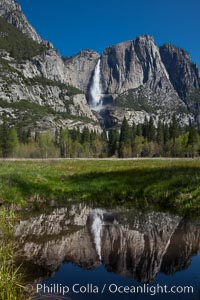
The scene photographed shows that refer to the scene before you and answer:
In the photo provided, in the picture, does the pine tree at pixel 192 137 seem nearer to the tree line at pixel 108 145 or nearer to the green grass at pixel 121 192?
the tree line at pixel 108 145

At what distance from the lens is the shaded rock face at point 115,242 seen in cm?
746

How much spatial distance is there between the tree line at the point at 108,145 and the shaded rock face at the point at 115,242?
111674 millimetres

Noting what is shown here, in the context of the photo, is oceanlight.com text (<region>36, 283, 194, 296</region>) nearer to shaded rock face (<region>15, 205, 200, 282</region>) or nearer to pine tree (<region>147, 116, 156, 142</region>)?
shaded rock face (<region>15, 205, 200, 282</region>)

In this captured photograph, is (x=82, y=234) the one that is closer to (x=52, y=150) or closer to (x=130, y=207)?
(x=130, y=207)

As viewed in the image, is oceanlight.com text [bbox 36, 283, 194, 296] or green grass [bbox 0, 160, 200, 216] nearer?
oceanlight.com text [bbox 36, 283, 194, 296]

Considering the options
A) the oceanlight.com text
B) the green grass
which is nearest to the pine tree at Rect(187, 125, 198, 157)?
the green grass

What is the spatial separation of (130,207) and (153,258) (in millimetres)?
7655

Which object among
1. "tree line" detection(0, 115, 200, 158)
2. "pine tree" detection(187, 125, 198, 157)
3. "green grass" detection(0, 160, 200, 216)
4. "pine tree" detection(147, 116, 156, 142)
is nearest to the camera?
"green grass" detection(0, 160, 200, 216)

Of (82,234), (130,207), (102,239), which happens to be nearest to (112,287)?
(102,239)

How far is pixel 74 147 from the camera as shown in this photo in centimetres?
14838

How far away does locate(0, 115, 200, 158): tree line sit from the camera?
12506cm

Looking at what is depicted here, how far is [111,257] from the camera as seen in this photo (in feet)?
26.1

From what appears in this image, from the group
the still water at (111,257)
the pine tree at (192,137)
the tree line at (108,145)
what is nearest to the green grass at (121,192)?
the still water at (111,257)

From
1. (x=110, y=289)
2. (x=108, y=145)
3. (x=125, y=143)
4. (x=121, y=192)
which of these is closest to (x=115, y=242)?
(x=110, y=289)
